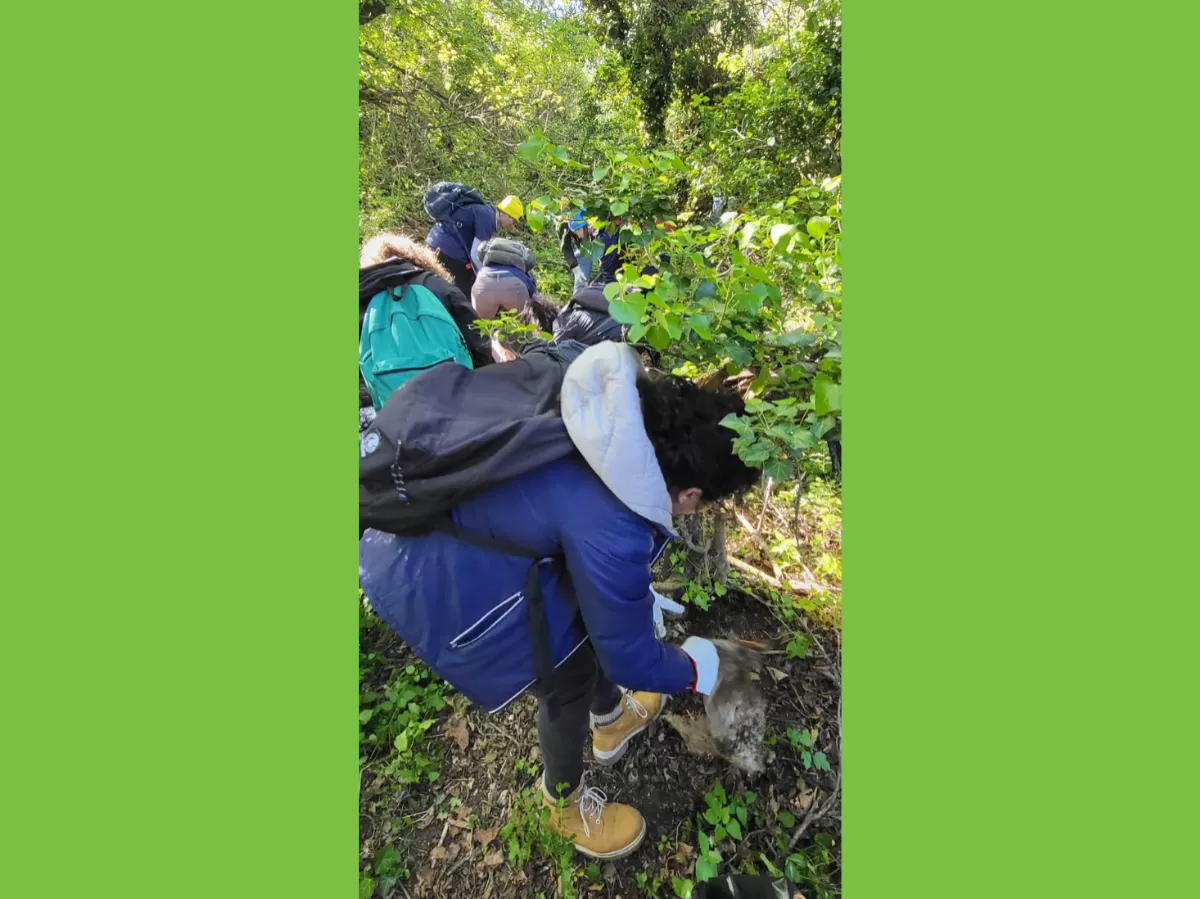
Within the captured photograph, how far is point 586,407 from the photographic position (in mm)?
1067

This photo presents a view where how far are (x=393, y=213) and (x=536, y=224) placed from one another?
5.40ft

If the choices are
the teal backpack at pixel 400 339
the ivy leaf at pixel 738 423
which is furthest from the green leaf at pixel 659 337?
the teal backpack at pixel 400 339

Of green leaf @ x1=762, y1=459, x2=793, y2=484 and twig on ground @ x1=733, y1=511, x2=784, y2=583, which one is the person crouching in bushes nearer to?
twig on ground @ x1=733, y1=511, x2=784, y2=583

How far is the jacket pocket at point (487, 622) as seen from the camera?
1.21 metres

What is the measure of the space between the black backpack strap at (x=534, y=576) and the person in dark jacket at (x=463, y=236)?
1804 millimetres

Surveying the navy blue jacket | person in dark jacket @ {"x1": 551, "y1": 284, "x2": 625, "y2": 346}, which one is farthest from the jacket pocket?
person in dark jacket @ {"x1": 551, "y1": 284, "x2": 625, "y2": 346}

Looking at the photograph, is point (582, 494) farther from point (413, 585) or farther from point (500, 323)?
point (500, 323)

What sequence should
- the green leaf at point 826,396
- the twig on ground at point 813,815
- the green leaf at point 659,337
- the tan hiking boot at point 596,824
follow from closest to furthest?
the green leaf at point 826,396
the green leaf at point 659,337
the twig on ground at point 813,815
the tan hiking boot at point 596,824

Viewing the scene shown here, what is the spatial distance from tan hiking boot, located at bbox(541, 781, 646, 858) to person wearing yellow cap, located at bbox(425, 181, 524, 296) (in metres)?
2.27

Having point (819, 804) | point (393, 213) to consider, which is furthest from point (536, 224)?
point (819, 804)

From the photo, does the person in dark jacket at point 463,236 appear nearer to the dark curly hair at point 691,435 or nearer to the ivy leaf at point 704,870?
the dark curly hair at point 691,435

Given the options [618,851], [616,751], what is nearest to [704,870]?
[618,851]

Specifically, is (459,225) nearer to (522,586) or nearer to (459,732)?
(522,586)

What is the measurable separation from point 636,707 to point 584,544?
4.11 feet
